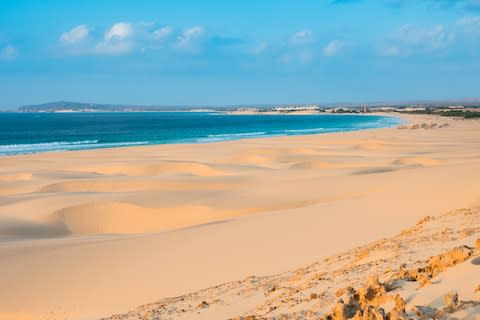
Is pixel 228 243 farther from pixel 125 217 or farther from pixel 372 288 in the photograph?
pixel 125 217

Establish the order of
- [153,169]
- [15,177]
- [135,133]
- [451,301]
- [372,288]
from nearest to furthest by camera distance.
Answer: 1. [451,301]
2. [372,288]
3. [15,177]
4. [153,169]
5. [135,133]

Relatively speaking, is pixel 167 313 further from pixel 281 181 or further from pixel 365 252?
pixel 281 181

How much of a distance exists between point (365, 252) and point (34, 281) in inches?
212

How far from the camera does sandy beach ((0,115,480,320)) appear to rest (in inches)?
226

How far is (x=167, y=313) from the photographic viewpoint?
5.84 m

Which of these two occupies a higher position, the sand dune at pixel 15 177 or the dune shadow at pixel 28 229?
the sand dune at pixel 15 177

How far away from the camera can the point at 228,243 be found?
31.9 ft

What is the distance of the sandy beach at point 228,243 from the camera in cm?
574

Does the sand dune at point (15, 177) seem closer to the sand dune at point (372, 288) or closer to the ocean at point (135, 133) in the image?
the sand dune at point (372, 288)

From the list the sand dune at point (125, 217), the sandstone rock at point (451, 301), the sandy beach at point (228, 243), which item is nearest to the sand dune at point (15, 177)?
the sandy beach at point (228, 243)

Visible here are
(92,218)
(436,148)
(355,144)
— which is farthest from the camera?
(355,144)

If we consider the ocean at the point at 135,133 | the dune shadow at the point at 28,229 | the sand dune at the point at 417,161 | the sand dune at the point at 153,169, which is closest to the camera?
the dune shadow at the point at 28,229

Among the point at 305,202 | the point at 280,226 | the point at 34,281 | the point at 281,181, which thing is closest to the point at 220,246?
the point at 280,226

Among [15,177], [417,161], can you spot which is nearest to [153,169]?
[15,177]
